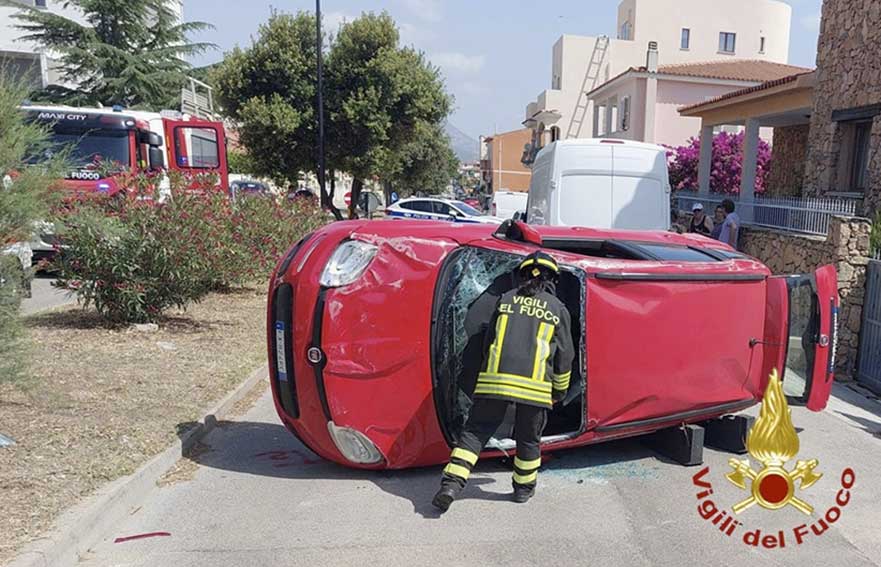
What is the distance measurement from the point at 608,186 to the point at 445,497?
7208mm

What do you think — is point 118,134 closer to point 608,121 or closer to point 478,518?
point 478,518

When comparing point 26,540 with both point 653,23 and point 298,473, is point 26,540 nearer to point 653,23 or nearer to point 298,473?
point 298,473

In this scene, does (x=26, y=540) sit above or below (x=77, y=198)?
below

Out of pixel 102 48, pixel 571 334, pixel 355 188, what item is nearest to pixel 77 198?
pixel 571 334

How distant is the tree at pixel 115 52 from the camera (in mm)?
26562

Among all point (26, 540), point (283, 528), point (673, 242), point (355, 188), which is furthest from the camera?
point (355, 188)

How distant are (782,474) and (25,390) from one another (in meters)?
5.38

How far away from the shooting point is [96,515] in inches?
157

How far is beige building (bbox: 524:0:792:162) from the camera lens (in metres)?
50.0

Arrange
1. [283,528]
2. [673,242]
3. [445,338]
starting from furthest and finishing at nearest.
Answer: [673,242]
[445,338]
[283,528]

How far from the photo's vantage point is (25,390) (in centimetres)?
518

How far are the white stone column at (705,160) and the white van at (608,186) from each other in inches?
442

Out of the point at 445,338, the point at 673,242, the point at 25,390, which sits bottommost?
the point at 25,390

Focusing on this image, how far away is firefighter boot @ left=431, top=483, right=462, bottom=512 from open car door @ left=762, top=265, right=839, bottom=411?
2.65m
